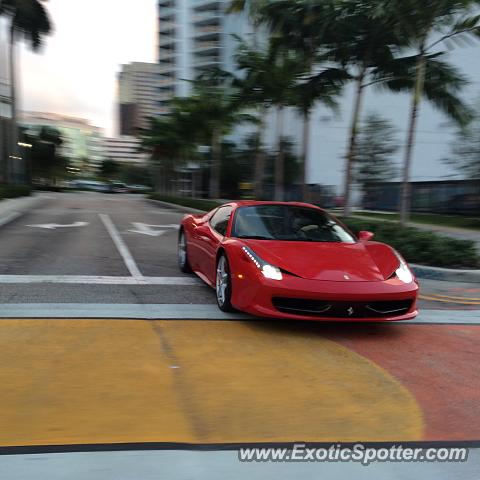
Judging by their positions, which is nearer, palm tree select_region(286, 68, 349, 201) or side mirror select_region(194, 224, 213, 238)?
side mirror select_region(194, 224, 213, 238)

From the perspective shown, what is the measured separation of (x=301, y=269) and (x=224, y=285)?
1.08 meters

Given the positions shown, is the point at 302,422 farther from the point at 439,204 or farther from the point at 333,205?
the point at 333,205

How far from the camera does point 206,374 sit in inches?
162

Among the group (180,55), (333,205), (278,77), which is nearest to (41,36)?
(278,77)

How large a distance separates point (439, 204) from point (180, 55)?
3298 inches

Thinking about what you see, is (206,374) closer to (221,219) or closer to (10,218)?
(221,219)

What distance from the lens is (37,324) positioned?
521 centimetres

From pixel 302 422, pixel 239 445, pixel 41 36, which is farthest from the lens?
pixel 41 36

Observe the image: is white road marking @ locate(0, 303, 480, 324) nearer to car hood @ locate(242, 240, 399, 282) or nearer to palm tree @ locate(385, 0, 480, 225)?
car hood @ locate(242, 240, 399, 282)

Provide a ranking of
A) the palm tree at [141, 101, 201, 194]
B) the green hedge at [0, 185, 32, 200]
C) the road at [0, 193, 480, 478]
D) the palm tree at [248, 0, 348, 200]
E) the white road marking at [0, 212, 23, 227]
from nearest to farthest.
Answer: the road at [0, 193, 480, 478] < the palm tree at [248, 0, 348, 200] < the white road marking at [0, 212, 23, 227] < the green hedge at [0, 185, 32, 200] < the palm tree at [141, 101, 201, 194]

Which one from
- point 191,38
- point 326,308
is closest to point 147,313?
point 326,308

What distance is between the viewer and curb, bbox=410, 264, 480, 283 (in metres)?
8.39

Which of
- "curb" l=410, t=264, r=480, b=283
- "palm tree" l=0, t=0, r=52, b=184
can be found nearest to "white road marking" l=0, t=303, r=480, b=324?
"curb" l=410, t=264, r=480, b=283

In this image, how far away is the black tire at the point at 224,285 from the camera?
18.9 ft
